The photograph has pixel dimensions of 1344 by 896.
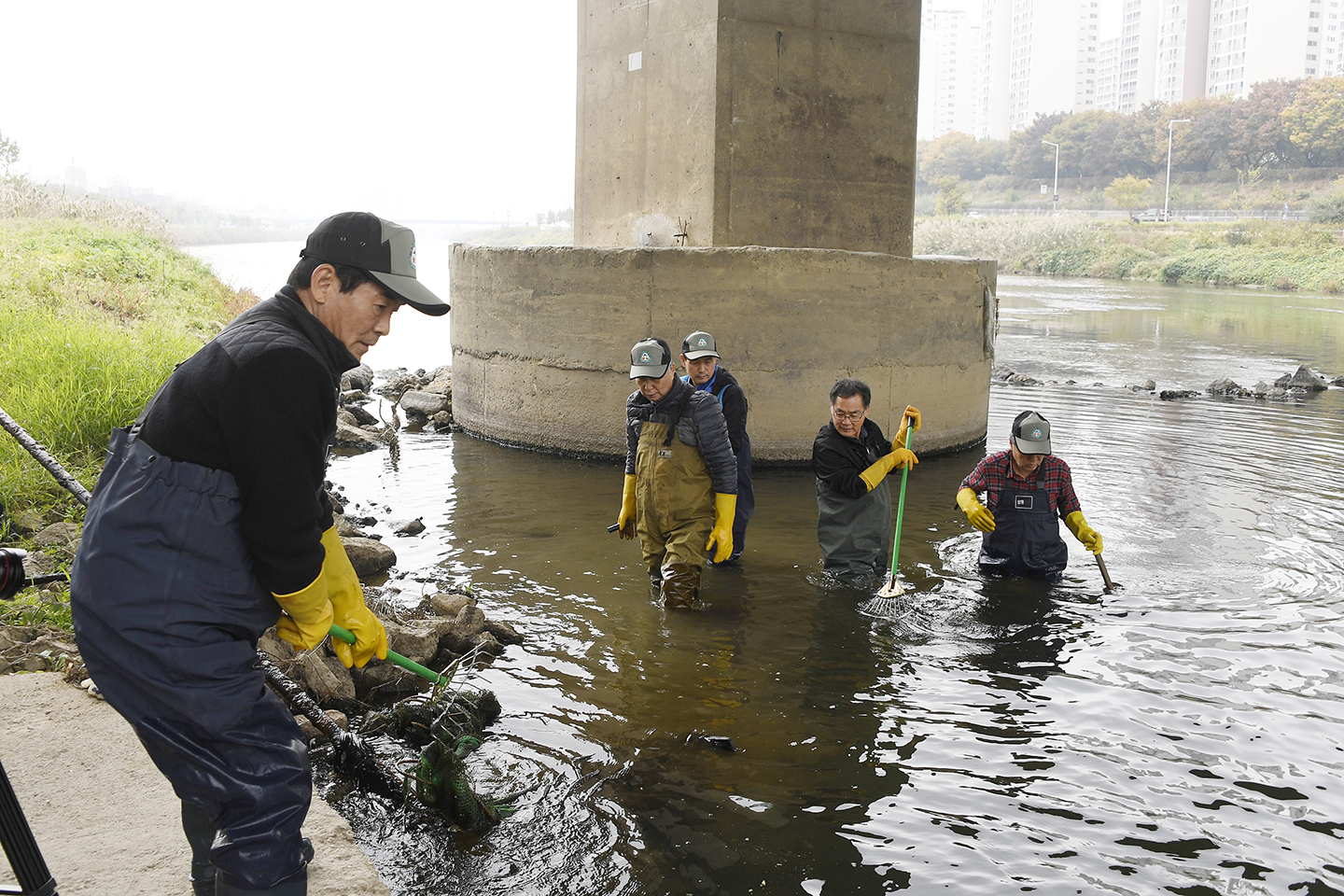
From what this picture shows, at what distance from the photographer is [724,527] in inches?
257

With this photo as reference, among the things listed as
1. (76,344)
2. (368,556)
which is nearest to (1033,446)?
(368,556)

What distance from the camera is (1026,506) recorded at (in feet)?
22.2

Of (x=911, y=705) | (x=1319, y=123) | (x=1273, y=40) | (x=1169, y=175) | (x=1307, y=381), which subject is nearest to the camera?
(x=911, y=705)

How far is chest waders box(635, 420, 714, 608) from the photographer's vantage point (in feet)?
21.3

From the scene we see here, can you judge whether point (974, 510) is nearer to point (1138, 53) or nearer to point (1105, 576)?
point (1105, 576)

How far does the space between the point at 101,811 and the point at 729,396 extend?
4.71m

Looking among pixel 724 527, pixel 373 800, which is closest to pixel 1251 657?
pixel 724 527

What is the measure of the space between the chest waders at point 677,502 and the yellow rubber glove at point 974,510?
62.1 inches

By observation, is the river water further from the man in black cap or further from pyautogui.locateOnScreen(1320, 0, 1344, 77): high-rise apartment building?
pyautogui.locateOnScreen(1320, 0, 1344, 77): high-rise apartment building

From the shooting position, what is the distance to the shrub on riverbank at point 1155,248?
50.7 m

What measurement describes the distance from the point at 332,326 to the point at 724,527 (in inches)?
164

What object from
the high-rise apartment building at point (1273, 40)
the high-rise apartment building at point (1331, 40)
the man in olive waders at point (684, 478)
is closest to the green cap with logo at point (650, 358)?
the man in olive waders at point (684, 478)

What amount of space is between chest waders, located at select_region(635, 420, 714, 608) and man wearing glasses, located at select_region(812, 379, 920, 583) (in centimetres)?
78

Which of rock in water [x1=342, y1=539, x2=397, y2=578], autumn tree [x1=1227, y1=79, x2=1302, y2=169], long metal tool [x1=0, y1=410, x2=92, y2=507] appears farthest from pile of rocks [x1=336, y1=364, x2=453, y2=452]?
autumn tree [x1=1227, y1=79, x2=1302, y2=169]
